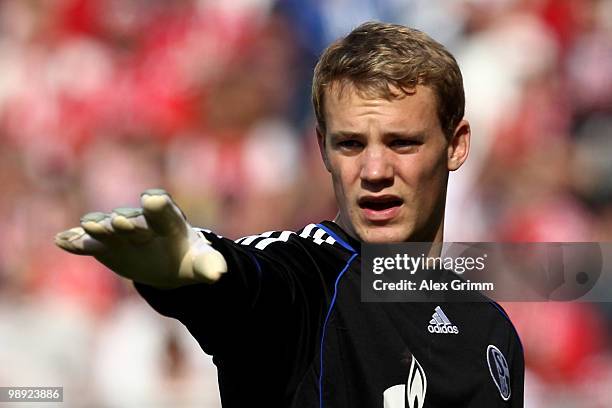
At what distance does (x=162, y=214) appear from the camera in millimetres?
1445

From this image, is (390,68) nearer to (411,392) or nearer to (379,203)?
(379,203)

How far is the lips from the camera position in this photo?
7.25ft

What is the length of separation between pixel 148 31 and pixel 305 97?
1.10m

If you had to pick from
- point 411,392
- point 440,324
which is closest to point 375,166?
point 440,324

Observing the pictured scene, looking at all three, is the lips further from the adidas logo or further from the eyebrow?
the adidas logo

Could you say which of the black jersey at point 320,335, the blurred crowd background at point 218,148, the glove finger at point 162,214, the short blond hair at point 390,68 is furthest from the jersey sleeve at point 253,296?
the blurred crowd background at point 218,148

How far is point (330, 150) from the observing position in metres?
2.24

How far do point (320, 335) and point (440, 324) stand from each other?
38 centimetres

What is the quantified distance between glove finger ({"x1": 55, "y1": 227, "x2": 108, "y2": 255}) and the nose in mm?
833

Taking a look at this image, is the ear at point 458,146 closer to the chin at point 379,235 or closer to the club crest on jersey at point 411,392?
the chin at point 379,235

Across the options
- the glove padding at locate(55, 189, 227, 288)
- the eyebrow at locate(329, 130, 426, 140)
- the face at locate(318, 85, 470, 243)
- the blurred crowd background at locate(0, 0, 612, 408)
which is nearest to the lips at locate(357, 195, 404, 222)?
the face at locate(318, 85, 470, 243)

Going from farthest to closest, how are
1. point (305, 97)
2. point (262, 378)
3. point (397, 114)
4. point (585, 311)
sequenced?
point (305, 97), point (585, 311), point (397, 114), point (262, 378)

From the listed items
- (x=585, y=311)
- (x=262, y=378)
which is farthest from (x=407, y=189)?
(x=585, y=311)

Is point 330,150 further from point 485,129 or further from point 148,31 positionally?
point 148,31
